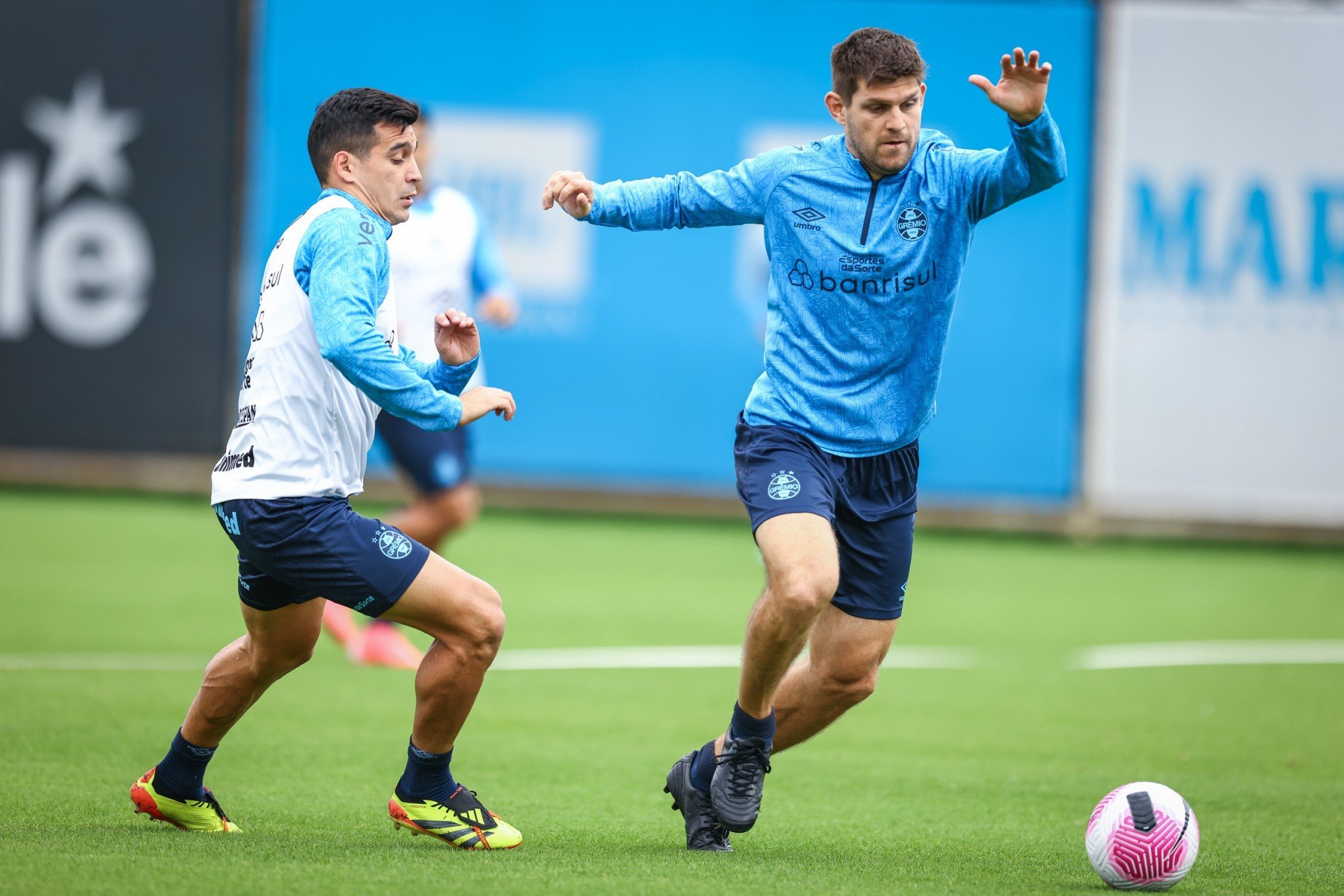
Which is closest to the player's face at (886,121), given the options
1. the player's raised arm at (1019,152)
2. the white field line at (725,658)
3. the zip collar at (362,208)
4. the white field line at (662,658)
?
the player's raised arm at (1019,152)

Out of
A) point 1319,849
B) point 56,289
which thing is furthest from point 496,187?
point 1319,849

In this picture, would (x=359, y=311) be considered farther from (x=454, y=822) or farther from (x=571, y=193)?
(x=454, y=822)

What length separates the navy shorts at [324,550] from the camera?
14.4ft

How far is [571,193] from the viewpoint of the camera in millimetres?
4906

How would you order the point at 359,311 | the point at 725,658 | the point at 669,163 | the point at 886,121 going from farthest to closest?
the point at 669,163, the point at 725,658, the point at 886,121, the point at 359,311

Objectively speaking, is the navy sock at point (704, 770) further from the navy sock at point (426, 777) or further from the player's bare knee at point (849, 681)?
the navy sock at point (426, 777)

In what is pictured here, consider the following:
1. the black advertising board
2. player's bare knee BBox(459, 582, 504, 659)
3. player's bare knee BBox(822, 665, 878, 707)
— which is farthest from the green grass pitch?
the black advertising board

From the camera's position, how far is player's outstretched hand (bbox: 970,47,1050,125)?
4.70 metres

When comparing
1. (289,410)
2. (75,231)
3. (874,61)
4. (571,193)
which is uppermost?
(75,231)

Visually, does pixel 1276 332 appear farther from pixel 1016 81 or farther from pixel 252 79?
pixel 1016 81

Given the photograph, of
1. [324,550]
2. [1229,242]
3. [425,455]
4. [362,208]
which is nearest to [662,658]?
[425,455]

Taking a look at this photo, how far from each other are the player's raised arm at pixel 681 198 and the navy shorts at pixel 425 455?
11.6ft

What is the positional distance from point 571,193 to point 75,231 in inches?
402

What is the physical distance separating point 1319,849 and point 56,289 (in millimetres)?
11750
